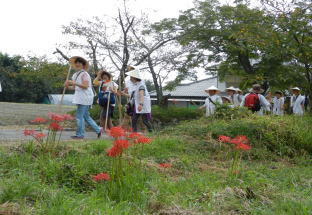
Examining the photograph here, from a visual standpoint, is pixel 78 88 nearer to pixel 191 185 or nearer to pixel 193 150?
A: pixel 193 150

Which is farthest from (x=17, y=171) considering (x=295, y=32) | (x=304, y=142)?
(x=295, y=32)

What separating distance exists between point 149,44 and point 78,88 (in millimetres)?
9237

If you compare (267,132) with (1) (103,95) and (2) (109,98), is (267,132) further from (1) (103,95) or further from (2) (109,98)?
(1) (103,95)

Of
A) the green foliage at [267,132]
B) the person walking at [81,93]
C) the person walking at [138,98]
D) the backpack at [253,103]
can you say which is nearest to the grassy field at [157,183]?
the green foliage at [267,132]

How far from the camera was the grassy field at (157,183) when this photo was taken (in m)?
3.60

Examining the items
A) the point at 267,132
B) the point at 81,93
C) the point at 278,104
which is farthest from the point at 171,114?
the point at 81,93

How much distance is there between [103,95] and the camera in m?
10.1

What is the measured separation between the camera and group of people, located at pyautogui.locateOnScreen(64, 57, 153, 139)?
26.7 feet

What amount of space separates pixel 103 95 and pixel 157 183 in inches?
227

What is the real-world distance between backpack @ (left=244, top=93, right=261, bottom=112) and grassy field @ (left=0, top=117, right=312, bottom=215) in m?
3.11

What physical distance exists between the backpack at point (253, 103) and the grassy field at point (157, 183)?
311 cm

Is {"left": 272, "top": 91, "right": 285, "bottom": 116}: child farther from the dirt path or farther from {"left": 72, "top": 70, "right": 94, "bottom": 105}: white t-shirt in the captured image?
the dirt path

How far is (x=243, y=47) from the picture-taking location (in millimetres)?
16594

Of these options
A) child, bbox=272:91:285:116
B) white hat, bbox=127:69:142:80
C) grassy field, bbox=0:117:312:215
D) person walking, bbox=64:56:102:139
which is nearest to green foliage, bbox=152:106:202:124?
child, bbox=272:91:285:116
